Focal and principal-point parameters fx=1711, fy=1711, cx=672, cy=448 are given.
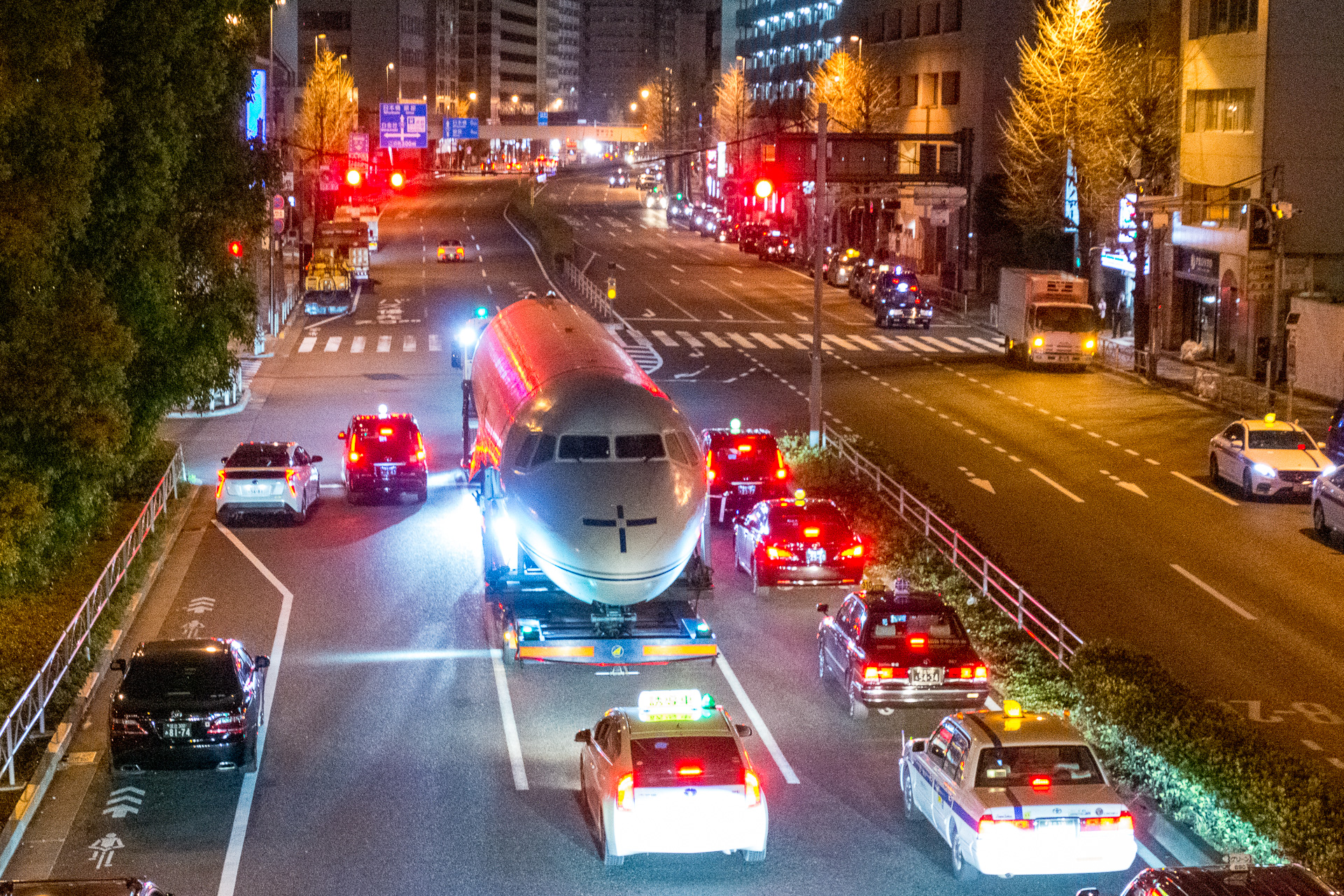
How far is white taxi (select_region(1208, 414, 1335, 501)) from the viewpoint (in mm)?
36125

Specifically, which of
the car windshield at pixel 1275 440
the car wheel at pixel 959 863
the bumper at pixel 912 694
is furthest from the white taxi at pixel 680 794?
the car windshield at pixel 1275 440

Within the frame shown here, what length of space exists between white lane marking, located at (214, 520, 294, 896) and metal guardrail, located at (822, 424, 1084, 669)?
397 inches

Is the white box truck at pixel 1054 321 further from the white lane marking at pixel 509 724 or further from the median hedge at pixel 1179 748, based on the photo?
the white lane marking at pixel 509 724

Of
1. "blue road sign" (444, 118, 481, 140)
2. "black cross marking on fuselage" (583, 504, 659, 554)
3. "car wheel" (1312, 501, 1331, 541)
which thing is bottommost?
"car wheel" (1312, 501, 1331, 541)

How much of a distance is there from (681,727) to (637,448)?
706 centimetres

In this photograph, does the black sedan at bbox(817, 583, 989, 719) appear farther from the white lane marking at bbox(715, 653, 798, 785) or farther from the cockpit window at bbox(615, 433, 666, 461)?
the cockpit window at bbox(615, 433, 666, 461)

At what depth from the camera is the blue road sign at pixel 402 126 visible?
85.8m

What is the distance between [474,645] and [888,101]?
82.5 m

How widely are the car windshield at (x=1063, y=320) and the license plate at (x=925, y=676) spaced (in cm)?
3791

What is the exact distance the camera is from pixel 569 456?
22.8 meters

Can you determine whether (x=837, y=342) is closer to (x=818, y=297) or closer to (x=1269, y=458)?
(x=818, y=297)

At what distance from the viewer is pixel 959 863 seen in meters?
15.9

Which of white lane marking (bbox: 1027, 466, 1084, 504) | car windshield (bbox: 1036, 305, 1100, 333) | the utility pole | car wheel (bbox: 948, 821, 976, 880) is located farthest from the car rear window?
car windshield (bbox: 1036, 305, 1100, 333)

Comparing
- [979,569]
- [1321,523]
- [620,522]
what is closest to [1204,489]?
[1321,523]
